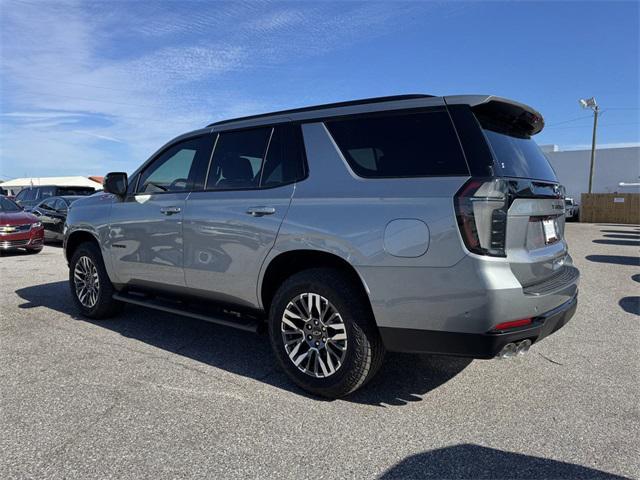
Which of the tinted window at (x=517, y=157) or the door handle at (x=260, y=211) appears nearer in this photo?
the tinted window at (x=517, y=157)

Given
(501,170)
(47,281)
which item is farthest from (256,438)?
(47,281)

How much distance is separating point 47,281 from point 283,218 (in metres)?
6.06

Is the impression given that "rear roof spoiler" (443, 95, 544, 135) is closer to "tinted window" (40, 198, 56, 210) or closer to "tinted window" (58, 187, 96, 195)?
"tinted window" (40, 198, 56, 210)

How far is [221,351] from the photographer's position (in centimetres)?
432

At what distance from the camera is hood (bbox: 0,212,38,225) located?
11102mm

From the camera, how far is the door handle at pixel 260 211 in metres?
3.53

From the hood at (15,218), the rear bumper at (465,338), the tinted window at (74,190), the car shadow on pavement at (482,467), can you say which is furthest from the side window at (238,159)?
the tinted window at (74,190)

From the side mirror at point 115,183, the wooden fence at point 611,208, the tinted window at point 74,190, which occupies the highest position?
the side mirror at point 115,183

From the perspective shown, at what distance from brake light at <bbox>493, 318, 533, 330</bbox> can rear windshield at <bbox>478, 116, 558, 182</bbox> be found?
866mm

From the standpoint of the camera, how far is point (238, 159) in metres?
4.05

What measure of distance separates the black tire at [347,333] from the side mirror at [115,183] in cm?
244

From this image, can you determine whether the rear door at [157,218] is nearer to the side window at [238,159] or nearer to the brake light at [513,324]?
the side window at [238,159]

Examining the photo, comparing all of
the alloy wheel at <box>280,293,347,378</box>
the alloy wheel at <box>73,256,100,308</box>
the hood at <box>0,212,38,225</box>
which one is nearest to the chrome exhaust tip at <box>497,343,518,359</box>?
the alloy wheel at <box>280,293,347,378</box>

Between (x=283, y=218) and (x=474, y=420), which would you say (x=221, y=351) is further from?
(x=474, y=420)
